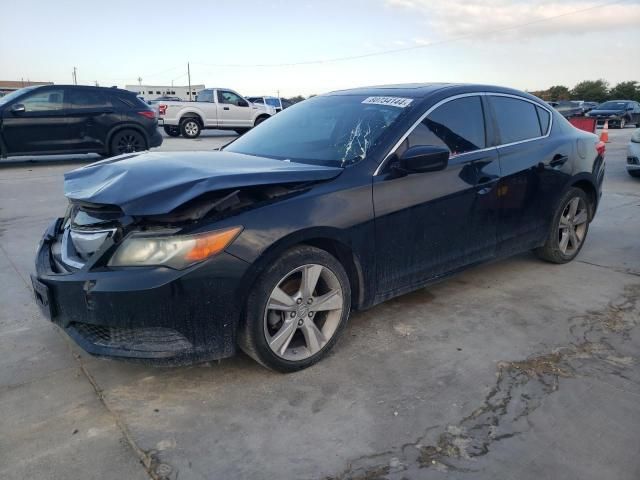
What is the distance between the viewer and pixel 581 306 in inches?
158

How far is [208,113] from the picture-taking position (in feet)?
64.2

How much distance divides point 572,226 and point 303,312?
3.14m

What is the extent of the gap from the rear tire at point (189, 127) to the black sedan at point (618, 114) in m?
20.2

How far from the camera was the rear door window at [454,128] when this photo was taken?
11.7 feet

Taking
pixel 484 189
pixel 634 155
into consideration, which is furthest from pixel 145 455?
pixel 634 155

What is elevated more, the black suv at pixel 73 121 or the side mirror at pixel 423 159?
the black suv at pixel 73 121

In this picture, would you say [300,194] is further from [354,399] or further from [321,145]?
[354,399]

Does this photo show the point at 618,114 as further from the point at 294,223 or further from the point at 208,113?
the point at 294,223

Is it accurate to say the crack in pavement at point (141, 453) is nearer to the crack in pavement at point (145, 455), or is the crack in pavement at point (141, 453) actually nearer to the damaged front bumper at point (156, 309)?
the crack in pavement at point (145, 455)

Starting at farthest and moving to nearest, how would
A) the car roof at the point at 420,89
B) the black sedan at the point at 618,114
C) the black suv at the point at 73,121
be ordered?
the black sedan at the point at 618,114, the black suv at the point at 73,121, the car roof at the point at 420,89

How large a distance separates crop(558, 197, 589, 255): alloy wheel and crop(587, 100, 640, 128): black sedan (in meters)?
25.8

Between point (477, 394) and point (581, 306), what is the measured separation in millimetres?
1659

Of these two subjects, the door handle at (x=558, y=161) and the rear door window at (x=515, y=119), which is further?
the door handle at (x=558, y=161)

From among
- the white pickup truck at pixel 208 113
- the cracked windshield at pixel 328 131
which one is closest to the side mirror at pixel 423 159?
the cracked windshield at pixel 328 131
